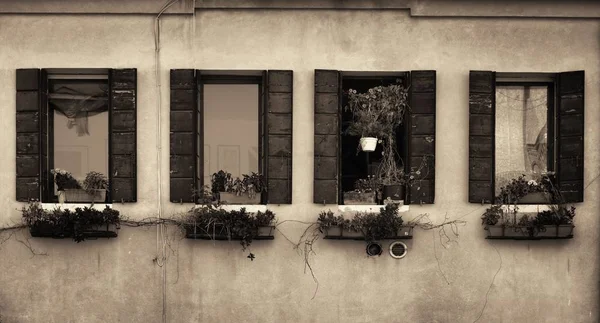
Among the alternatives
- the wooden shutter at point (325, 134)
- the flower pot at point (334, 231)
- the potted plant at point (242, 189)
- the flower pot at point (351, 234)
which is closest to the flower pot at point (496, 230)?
the flower pot at point (351, 234)

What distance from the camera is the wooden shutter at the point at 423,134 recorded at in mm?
8797

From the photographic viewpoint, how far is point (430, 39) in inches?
351

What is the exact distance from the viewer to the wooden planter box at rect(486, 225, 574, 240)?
28.6 feet

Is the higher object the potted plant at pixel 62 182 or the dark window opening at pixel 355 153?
the dark window opening at pixel 355 153

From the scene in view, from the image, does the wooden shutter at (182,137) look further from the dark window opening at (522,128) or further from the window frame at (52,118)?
the dark window opening at (522,128)

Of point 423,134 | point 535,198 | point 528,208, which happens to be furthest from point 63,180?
point 535,198

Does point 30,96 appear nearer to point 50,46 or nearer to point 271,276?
point 50,46

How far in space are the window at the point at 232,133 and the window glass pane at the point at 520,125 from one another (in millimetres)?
2735

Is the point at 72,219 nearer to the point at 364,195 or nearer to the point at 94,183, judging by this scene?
the point at 94,183

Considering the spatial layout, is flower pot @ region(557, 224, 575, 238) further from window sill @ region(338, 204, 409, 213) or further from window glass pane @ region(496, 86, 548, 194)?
window sill @ region(338, 204, 409, 213)

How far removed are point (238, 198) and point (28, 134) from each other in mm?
2693

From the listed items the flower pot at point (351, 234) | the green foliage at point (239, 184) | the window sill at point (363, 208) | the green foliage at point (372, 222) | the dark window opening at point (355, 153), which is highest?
the dark window opening at point (355, 153)

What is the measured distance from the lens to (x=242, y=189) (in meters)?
8.86

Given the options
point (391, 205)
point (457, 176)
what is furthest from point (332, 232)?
point (457, 176)
